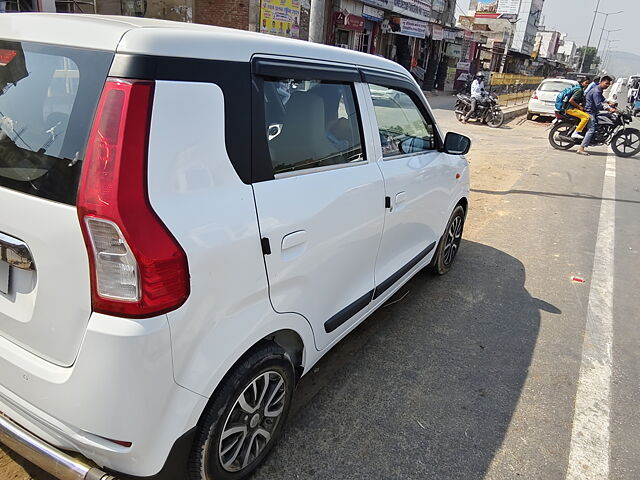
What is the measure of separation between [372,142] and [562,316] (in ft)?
7.96

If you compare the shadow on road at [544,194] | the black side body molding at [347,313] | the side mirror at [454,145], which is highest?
the side mirror at [454,145]

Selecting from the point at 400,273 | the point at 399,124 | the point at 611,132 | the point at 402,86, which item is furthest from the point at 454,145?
the point at 611,132

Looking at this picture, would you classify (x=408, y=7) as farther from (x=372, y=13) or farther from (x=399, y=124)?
(x=399, y=124)

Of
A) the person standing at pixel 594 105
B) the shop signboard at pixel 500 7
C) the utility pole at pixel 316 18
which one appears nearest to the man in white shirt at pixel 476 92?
the person standing at pixel 594 105

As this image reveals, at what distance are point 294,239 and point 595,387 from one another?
92.5 inches

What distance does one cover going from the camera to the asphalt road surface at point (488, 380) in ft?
7.80

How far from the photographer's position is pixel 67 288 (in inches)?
60.0

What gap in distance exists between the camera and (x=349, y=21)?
2044 centimetres

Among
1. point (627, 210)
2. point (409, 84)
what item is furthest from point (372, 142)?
point (627, 210)

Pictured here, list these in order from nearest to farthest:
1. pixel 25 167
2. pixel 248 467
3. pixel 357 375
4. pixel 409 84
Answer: pixel 25 167, pixel 248 467, pixel 357 375, pixel 409 84

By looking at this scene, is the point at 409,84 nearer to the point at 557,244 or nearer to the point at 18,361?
the point at 18,361

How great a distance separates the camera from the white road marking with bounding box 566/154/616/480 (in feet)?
8.00

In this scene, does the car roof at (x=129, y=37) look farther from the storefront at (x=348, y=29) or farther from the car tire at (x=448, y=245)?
the storefront at (x=348, y=29)

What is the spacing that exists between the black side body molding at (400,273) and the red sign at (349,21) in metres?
18.5
